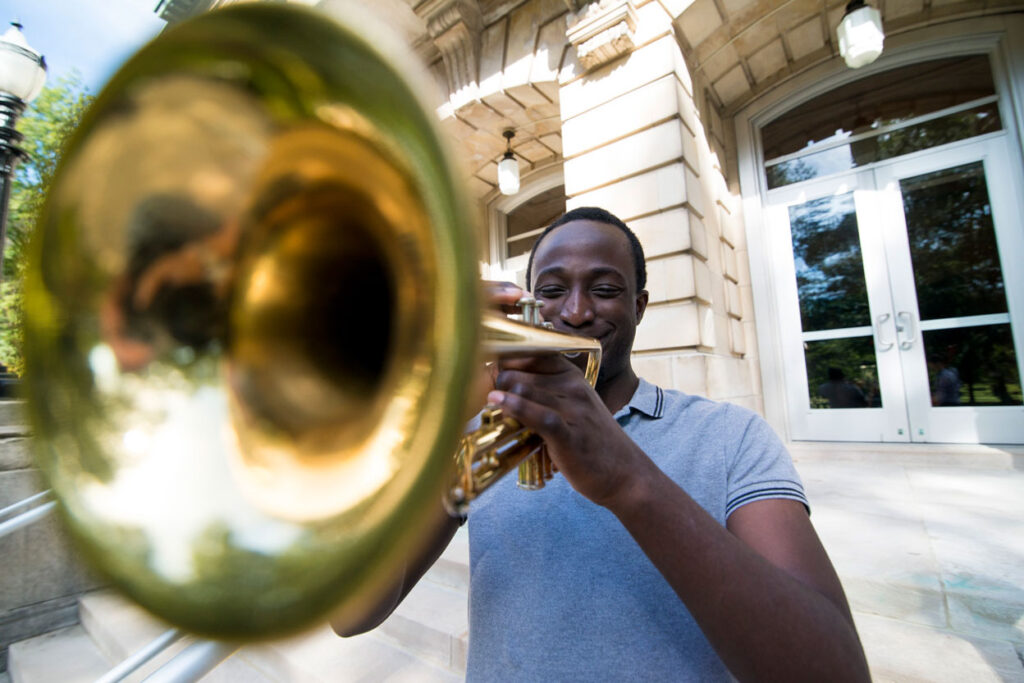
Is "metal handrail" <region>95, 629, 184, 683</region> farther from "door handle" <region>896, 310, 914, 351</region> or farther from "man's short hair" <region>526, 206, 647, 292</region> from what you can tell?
"door handle" <region>896, 310, 914, 351</region>

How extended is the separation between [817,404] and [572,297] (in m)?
4.00

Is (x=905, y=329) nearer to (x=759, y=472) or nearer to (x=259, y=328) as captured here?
(x=759, y=472)

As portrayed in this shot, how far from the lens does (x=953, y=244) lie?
3725 millimetres

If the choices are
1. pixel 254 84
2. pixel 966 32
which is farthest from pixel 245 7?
pixel 966 32

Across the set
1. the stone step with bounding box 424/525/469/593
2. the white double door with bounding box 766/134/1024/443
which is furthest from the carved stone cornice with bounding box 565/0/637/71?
the stone step with bounding box 424/525/469/593

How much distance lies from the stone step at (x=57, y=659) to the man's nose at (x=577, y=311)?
9.39 feet

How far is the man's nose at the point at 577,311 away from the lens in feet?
4.09

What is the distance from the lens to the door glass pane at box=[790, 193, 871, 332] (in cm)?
410

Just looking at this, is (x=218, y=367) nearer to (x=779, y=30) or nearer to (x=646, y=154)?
(x=646, y=154)

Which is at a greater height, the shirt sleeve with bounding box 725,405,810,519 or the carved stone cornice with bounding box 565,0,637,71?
the carved stone cornice with bounding box 565,0,637,71

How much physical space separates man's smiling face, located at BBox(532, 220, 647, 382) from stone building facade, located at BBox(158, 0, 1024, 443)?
202 cm

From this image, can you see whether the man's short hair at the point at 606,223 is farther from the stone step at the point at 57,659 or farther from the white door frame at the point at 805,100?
the white door frame at the point at 805,100

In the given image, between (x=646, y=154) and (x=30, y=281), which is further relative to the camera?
(x=646, y=154)

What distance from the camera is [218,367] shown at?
0.76 metres
